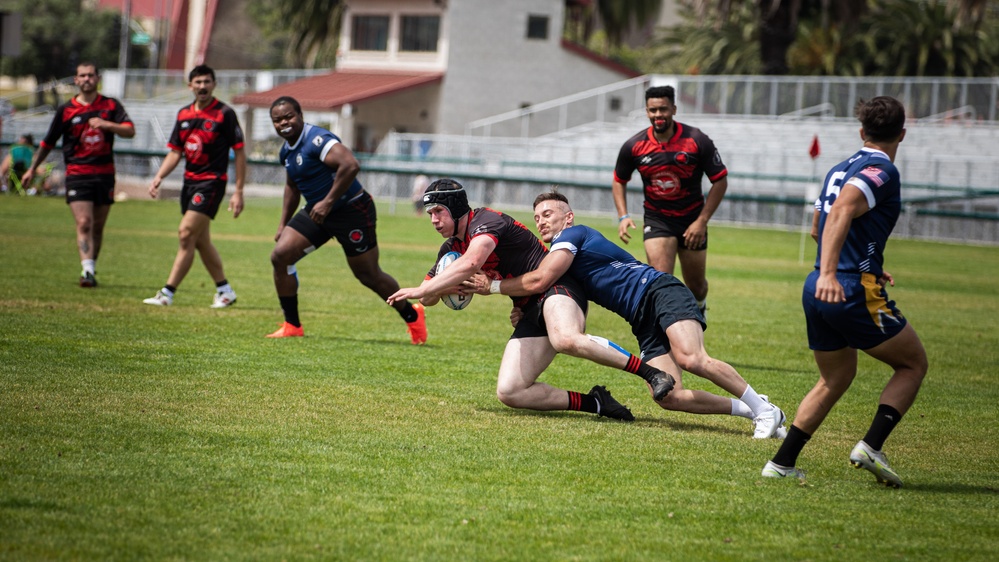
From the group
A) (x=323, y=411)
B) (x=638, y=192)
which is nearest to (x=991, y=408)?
(x=323, y=411)

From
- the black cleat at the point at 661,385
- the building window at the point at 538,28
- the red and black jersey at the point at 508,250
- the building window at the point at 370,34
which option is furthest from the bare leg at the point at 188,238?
the building window at the point at 370,34

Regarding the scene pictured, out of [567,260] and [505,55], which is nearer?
[567,260]

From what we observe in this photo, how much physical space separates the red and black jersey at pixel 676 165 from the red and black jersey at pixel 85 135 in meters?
6.42

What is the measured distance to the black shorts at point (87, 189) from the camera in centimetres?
1298

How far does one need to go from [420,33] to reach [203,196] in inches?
1755

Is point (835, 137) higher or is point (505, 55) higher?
point (505, 55)

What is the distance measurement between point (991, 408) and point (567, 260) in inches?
143

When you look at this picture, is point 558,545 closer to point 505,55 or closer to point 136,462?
point 136,462

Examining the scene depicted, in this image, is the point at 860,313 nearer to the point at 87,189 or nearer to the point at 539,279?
the point at 539,279

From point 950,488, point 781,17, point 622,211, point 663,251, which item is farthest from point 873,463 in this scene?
point 781,17

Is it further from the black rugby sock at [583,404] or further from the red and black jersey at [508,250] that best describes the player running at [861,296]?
the red and black jersey at [508,250]

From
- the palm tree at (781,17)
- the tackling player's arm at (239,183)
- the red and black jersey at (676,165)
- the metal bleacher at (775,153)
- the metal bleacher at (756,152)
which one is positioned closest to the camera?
the red and black jersey at (676,165)

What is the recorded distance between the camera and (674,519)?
507 cm

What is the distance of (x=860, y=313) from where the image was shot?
5547 mm
